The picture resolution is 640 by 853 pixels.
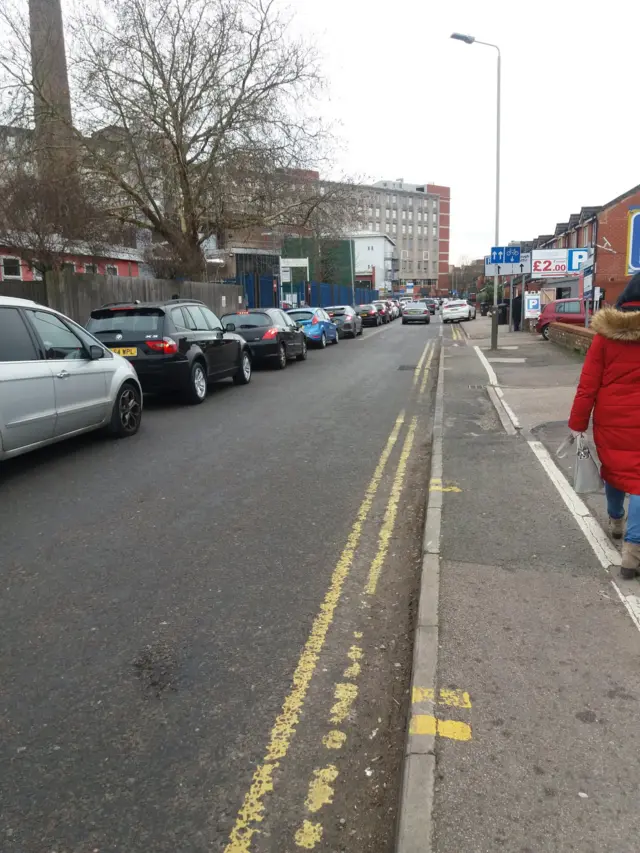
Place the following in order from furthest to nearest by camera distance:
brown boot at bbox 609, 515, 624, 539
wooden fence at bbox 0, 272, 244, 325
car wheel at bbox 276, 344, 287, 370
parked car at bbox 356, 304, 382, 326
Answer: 1. parked car at bbox 356, 304, 382, 326
2. wooden fence at bbox 0, 272, 244, 325
3. car wheel at bbox 276, 344, 287, 370
4. brown boot at bbox 609, 515, 624, 539

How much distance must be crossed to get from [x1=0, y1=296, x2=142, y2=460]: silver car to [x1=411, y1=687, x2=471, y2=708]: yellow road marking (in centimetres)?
461

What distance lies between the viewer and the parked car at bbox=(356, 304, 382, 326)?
3941 cm

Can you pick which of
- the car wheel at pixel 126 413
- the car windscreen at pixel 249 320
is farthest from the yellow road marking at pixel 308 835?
the car windscreen at pixel 249 320

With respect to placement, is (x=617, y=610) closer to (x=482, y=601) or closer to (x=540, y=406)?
(x=482, y=601)

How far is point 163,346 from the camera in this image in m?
10.2

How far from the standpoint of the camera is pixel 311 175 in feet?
80.8

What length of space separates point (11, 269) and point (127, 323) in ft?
66.8

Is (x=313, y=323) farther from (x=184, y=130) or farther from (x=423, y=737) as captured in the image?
(x=423, y=737)

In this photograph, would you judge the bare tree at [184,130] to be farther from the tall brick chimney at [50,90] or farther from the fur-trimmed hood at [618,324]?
the fur-trimmed hood at [618,324]

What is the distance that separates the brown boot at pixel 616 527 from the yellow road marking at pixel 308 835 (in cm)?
317

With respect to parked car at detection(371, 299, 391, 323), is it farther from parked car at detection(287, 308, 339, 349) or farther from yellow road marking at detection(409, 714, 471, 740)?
yellow road marking at detection(409, 714, 471, 740)

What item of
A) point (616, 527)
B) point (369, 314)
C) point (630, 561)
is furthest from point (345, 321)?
point (630, 561)

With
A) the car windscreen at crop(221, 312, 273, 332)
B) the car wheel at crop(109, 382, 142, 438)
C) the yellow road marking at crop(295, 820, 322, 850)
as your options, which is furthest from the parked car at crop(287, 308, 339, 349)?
the yellow road marking at crop(295, 820, 322, 850)

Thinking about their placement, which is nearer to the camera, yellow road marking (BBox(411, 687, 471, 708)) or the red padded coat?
yellow road marking (BBox(411, 687, 471, 708))
